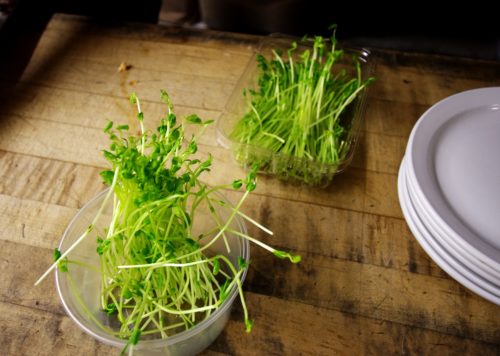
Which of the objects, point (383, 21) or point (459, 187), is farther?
point (383, 21)

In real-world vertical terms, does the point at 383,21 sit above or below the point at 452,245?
below

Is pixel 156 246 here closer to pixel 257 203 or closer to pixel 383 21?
pixel 257 203

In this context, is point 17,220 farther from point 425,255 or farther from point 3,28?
point 425,255

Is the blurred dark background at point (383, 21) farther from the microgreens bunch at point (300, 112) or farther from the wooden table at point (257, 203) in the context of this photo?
the microgreens bunch at point (300, 112)

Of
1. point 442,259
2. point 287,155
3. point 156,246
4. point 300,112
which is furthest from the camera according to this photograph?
point 300,112

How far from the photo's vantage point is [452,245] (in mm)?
837

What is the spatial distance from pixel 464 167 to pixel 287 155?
1.23 ft

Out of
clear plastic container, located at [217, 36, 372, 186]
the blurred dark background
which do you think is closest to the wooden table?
clear plastic container, located at [217, 36, 372, 186]

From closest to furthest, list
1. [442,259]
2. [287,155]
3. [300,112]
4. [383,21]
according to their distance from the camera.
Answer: [442,259] < [287,155] < [300,112] < [383,21]

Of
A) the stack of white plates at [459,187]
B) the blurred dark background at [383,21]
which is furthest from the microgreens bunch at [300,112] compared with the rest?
the blurred dark background at [383,21]

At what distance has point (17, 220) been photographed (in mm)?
1029

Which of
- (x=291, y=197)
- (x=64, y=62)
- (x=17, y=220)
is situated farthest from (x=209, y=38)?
(x=17, y=220)

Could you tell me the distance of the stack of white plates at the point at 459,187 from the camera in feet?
2.72

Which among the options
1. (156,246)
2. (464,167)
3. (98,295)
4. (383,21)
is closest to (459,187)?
(464,167)
